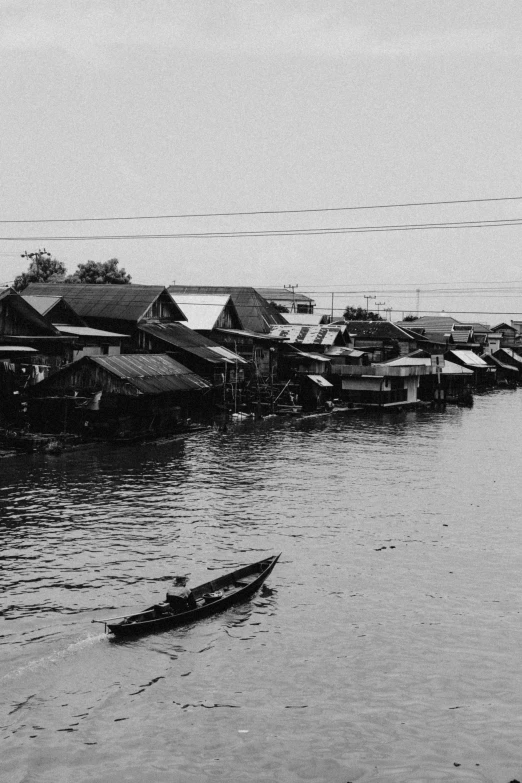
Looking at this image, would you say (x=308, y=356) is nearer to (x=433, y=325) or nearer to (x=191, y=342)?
(x=191, y=342)

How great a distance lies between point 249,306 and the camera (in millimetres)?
81812

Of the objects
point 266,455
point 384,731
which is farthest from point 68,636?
point 266,455

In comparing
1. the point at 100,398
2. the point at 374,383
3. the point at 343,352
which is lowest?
the point at 100,398

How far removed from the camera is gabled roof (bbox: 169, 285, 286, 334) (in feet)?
259

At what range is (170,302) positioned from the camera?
206 ft

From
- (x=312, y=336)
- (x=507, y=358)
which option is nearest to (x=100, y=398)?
(x=312, y=336)

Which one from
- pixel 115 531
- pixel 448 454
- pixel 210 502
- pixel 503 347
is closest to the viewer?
pixel 115 531

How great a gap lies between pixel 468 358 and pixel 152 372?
65636 millimetres

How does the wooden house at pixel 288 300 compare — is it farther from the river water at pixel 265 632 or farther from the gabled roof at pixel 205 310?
the river water at pixel 265 632

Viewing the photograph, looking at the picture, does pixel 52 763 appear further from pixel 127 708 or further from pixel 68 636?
pixel 68 636

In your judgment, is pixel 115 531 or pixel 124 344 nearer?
pixel 115 531

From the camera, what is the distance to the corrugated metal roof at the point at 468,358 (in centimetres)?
10234

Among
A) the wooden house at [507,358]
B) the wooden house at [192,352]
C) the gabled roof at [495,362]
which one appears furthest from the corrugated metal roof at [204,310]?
the wooden house at [507,358]

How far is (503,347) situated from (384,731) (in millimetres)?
127643
